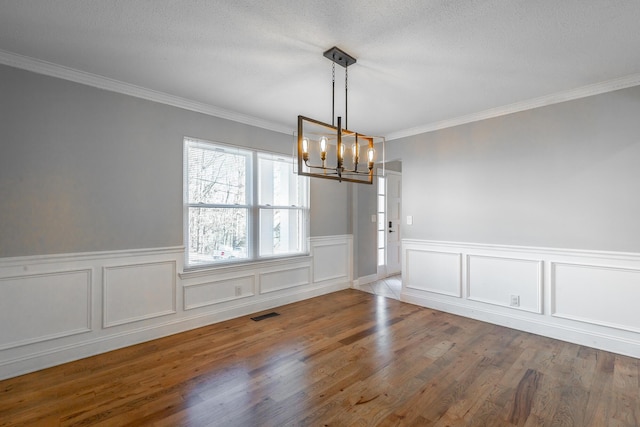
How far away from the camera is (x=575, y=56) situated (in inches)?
99.8

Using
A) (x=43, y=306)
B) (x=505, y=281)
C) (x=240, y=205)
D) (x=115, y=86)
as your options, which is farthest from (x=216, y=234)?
(x=505, y=281)

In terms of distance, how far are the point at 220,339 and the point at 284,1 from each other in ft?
10.1

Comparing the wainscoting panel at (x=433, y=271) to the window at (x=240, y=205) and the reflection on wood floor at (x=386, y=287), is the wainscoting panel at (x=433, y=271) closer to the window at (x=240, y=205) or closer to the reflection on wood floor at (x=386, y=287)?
the reflection on wood floor at (x=386, y=287)

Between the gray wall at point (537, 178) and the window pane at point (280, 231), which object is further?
the window pane at point (280, 231)

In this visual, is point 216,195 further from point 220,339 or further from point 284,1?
point 284,1

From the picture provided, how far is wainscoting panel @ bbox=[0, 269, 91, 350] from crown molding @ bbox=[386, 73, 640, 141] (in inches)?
173

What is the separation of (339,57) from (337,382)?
2.59m

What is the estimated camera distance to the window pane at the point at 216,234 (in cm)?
366

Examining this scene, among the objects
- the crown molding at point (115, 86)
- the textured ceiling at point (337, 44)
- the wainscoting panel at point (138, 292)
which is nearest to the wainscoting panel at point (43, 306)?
the wainscoting panel at point (138, 292)

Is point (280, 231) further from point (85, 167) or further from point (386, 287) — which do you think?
point (85, 167)

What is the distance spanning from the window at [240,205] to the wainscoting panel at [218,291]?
10.2 inches

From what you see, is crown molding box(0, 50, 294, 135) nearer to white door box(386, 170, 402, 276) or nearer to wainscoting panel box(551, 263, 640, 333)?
white door box(386, 170, 402, 276)

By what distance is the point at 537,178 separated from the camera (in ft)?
11.5

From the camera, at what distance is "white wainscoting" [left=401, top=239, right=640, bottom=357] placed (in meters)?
2.99
